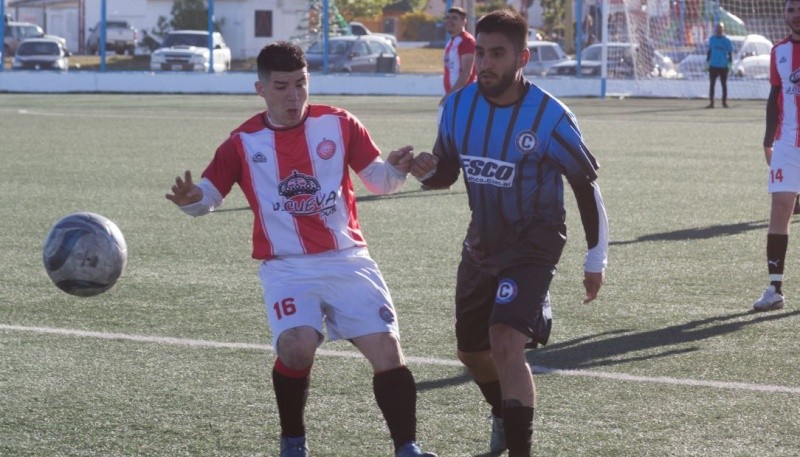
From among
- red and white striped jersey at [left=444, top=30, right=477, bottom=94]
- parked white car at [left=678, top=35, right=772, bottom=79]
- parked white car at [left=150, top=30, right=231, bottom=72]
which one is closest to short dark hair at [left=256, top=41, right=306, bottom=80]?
red and white striped jersey at [left=444, top=30, right=477, bottom=94]

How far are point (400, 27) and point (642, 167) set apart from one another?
138ft

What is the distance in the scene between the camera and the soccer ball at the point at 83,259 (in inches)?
200

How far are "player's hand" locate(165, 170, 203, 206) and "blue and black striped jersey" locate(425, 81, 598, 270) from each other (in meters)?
1.02

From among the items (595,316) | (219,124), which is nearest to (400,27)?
(219,124)

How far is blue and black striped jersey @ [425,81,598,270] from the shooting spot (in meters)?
4.54

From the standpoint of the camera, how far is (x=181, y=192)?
15.4 feet

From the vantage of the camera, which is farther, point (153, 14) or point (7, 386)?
point (153, 14)

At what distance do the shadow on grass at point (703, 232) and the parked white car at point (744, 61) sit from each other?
2465cm

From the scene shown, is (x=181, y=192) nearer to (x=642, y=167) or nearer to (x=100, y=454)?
(x=100, y=454)

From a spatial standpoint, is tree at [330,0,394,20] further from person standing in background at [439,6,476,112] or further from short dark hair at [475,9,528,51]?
short dark hair at [475,9,528,51]

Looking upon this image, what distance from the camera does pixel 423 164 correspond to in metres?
4.70

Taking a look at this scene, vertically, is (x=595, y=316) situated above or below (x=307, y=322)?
below

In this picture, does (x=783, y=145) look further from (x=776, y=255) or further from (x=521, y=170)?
(x=521, y=170)

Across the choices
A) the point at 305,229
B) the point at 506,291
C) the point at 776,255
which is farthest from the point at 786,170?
the point at 305,229
